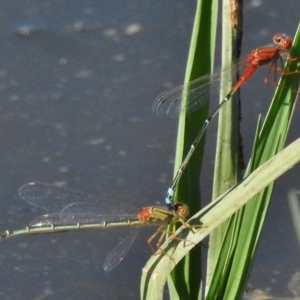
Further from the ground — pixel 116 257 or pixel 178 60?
pixel 178 60

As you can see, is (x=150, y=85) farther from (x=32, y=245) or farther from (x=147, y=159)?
(x=32, y=245)

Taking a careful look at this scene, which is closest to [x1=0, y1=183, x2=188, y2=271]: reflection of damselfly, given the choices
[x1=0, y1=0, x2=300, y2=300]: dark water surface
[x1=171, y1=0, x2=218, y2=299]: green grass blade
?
[x1=0, y1=0, x2=300, y2=300]: dark water surface

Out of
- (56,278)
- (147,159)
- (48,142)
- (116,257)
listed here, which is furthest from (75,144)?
(56,278)

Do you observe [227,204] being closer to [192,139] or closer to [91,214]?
[192,139]

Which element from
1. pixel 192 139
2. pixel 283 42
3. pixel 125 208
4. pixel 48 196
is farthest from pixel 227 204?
pixel 48 196

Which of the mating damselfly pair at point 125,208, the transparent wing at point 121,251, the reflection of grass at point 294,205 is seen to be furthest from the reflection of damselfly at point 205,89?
the reflection of grass at point 294,205

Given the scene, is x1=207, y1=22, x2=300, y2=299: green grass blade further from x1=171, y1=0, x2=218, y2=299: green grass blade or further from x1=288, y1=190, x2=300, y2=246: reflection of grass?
x1=288, y1=190, x2=300, y2=246: reflection of grass

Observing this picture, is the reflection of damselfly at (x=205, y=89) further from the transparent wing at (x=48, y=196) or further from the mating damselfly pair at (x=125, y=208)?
the transparent wing at (x=48, y=196)
